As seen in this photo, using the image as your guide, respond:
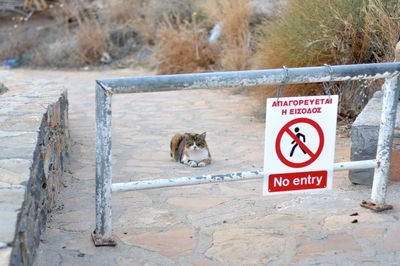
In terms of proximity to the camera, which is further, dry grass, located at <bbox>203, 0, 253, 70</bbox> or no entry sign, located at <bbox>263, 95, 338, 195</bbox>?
dry grass, located at <bbox>203, 0, 253, 70</bbox>

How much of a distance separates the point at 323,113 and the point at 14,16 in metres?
13.0

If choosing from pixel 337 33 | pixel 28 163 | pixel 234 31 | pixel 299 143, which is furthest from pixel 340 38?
pixel 234 31

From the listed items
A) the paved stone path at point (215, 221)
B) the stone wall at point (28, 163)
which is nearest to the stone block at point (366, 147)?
the paved stone path at point (215, 221)

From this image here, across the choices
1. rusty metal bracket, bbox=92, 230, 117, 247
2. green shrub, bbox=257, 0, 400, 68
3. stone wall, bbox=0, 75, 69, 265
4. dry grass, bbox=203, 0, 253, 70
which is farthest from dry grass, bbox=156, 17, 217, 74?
rusty metal bracket, bbox=92, 230, 117, 247

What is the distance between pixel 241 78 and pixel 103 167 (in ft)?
2.56

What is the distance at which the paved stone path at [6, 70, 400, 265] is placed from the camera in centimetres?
252

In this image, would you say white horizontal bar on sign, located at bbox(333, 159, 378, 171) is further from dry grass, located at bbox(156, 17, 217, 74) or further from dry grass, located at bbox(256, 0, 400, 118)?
dry grass, located at bbox(156, 17, 217, 74)

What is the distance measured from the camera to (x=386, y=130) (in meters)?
2.79

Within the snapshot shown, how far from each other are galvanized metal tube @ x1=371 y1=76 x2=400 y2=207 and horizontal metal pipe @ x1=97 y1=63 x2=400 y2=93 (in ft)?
0.28

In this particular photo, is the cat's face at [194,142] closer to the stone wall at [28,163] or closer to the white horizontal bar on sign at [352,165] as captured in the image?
the stone wall at [28,163]

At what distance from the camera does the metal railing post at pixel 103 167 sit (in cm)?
231

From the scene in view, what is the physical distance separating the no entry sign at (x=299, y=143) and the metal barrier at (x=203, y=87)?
0.29ft

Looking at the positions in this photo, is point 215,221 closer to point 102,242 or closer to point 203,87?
point 102,242

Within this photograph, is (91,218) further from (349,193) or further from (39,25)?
(39,25)
